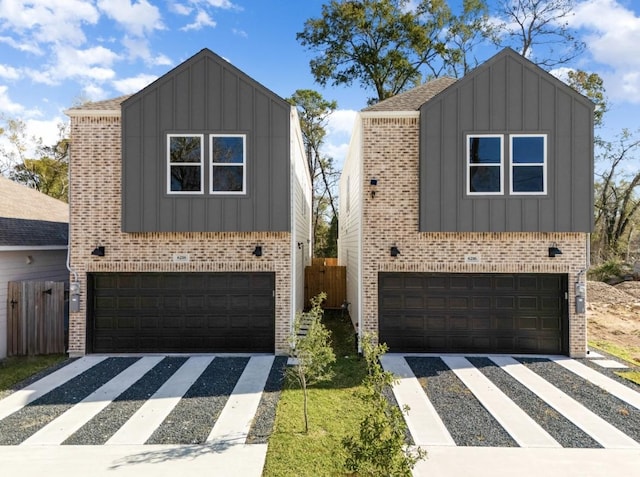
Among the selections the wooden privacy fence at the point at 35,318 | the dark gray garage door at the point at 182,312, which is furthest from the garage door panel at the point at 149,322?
the wooden privacy fence at the point at 35,318

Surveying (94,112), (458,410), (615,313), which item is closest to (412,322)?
(458,410)

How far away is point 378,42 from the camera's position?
76.3ft

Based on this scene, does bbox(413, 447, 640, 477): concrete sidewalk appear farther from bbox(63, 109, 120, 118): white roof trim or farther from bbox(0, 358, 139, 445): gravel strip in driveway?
bbox(63, 109, 120, 118): white roof trim

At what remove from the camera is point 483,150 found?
8.74 metres

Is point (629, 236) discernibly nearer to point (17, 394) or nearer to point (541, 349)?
point (541, 349)

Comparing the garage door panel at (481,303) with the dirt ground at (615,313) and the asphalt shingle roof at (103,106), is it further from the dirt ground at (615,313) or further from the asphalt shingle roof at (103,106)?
the asphalt shingle roof at (103,106)

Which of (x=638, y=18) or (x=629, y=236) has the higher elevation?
(x=638, y=18)

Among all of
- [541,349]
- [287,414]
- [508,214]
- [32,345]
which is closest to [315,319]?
[287,414]

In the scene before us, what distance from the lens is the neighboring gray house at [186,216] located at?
8.74m

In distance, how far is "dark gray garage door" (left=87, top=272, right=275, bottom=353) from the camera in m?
9.13

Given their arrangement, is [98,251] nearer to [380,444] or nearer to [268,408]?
[268,408]

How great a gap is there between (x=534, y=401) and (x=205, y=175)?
8100 mm

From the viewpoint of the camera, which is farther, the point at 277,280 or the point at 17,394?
the point at 277,280

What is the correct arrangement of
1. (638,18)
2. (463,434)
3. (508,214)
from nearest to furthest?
(463,434) → (508,214) → (638,18)
